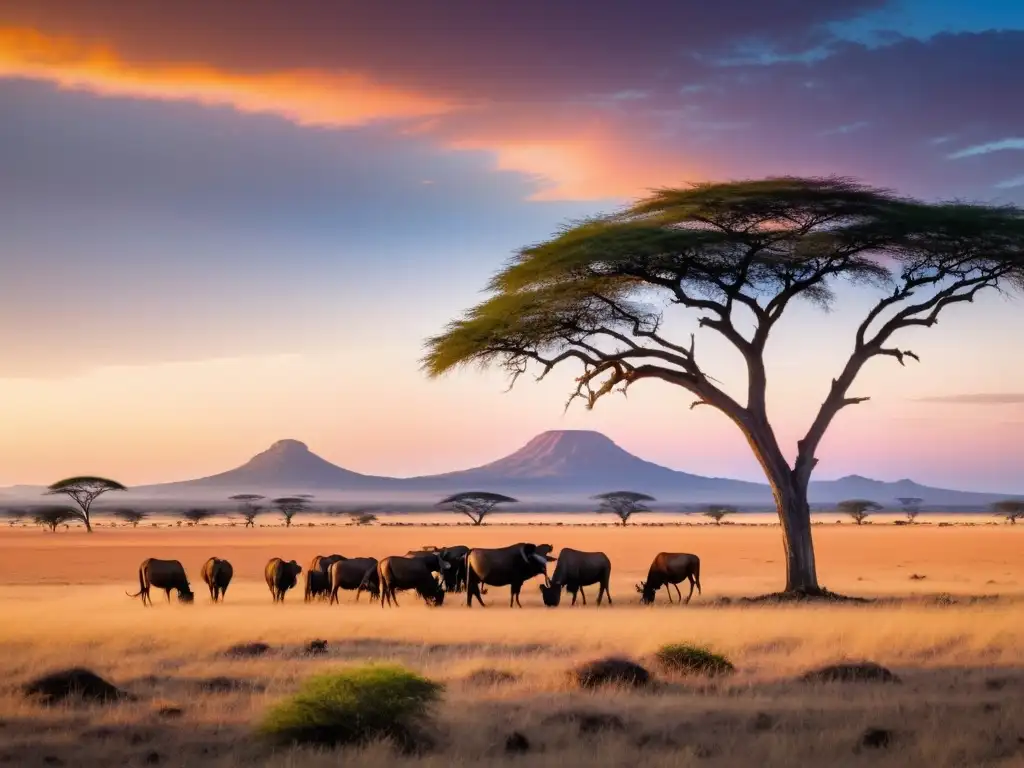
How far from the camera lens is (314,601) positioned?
3369 cm

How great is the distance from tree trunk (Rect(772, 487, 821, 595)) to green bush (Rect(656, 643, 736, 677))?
1403cm

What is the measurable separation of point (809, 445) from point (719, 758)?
20748 millimetres

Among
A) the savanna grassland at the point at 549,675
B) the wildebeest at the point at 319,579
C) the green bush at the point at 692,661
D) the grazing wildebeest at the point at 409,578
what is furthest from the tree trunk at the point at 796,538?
the green bush at the point at 692,661

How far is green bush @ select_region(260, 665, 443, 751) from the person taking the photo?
1222cm

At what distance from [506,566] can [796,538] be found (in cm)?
731

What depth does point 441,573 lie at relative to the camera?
3341cm

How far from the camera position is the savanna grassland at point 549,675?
1197 cm

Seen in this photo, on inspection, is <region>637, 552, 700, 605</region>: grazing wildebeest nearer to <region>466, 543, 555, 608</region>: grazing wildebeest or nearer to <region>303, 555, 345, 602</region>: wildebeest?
<region>466, 543, 555, 608</region>: grazing wildebeest

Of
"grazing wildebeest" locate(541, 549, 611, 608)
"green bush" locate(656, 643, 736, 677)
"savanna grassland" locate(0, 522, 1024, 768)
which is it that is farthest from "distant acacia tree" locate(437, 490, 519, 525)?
"green bush" locate(656, 643, 736, 677)

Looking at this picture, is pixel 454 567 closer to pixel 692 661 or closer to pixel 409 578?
pixel 409 578

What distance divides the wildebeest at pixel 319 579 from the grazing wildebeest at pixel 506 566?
4116 mm

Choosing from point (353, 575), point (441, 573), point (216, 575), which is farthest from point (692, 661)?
point (216, 575)

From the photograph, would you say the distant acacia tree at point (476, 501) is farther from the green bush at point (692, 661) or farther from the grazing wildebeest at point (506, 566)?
the green bush at point (692, 661)

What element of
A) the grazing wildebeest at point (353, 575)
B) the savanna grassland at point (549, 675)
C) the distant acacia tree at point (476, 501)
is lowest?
the savanna grassland at point (549, 675)
